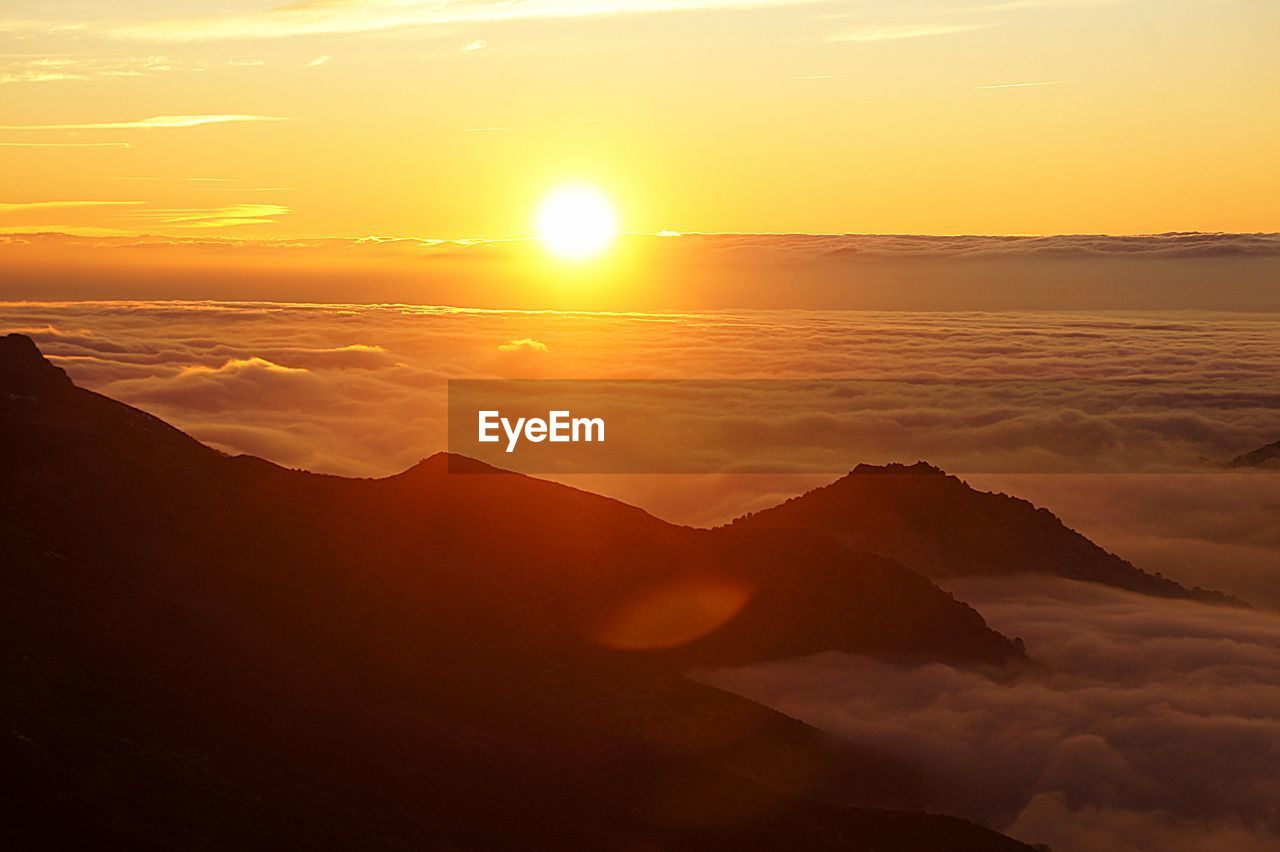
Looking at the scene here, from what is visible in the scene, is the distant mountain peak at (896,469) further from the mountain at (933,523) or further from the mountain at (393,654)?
the mountain at (393,654)

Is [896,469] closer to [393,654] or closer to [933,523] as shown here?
[933,523]

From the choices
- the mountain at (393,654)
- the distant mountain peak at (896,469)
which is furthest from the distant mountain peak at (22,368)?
the distant mountain peak at (896,469)

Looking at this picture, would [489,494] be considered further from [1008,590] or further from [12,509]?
[1008,590]

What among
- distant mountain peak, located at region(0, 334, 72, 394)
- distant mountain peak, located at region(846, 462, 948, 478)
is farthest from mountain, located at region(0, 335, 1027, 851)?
distant mountain peak, located at region(846, 462, 948, 478)

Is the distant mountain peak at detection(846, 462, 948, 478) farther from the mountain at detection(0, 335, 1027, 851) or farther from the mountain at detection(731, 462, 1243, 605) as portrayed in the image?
the mountain at detection(0, 335, 1027, 851)

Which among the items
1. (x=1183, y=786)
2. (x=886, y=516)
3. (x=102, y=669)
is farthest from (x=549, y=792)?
(x=886, y=516)

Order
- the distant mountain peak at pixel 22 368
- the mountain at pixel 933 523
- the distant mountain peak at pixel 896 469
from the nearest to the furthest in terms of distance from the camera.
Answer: the distant mountain peak at pixel 22 368 → the mountain at pixel 933 523 → the distant mountain peak at pixel 896 469

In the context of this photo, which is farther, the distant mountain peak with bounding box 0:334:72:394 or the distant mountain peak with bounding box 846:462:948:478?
the distant mountain peak with bounding box 846:462:948:478
